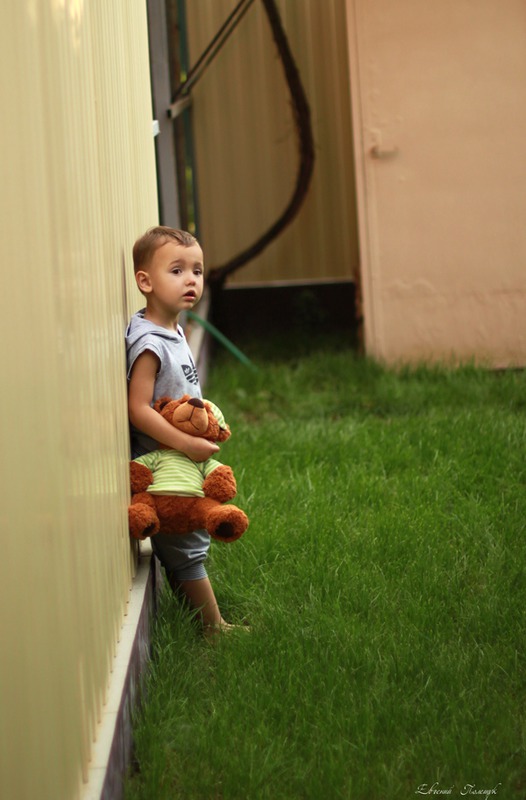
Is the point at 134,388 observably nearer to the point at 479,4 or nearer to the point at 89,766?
the point at 89,766

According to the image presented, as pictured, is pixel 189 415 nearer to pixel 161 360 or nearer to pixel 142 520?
pixel 161 360

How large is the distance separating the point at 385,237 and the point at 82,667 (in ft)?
16.2

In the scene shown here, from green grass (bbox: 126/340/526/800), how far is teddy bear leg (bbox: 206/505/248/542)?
0.29 meters

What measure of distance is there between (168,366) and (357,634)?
2.87ft

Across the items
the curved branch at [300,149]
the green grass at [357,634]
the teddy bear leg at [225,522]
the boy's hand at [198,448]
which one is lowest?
the green grass at [357,634]

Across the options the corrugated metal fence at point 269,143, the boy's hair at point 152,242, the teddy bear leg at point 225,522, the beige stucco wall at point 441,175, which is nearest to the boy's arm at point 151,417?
the teddy bear leg at point 225,522

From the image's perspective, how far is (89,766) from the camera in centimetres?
199

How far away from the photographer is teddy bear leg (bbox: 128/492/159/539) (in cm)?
275

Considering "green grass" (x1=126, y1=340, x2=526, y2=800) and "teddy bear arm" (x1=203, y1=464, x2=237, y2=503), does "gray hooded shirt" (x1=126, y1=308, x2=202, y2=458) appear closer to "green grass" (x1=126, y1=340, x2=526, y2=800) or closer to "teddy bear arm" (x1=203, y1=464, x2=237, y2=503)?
"teddy bear arm" (x1=203, y1=464, x2=237, y2=503)

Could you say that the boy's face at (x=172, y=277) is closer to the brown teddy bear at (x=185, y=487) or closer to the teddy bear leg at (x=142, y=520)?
the brown teddy bear at (x=185, y=487)

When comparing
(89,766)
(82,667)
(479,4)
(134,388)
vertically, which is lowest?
(89,766)

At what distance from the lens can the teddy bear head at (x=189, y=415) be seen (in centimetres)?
284

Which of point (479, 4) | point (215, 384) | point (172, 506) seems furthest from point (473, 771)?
point (479, 4)

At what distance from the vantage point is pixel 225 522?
2820mm
